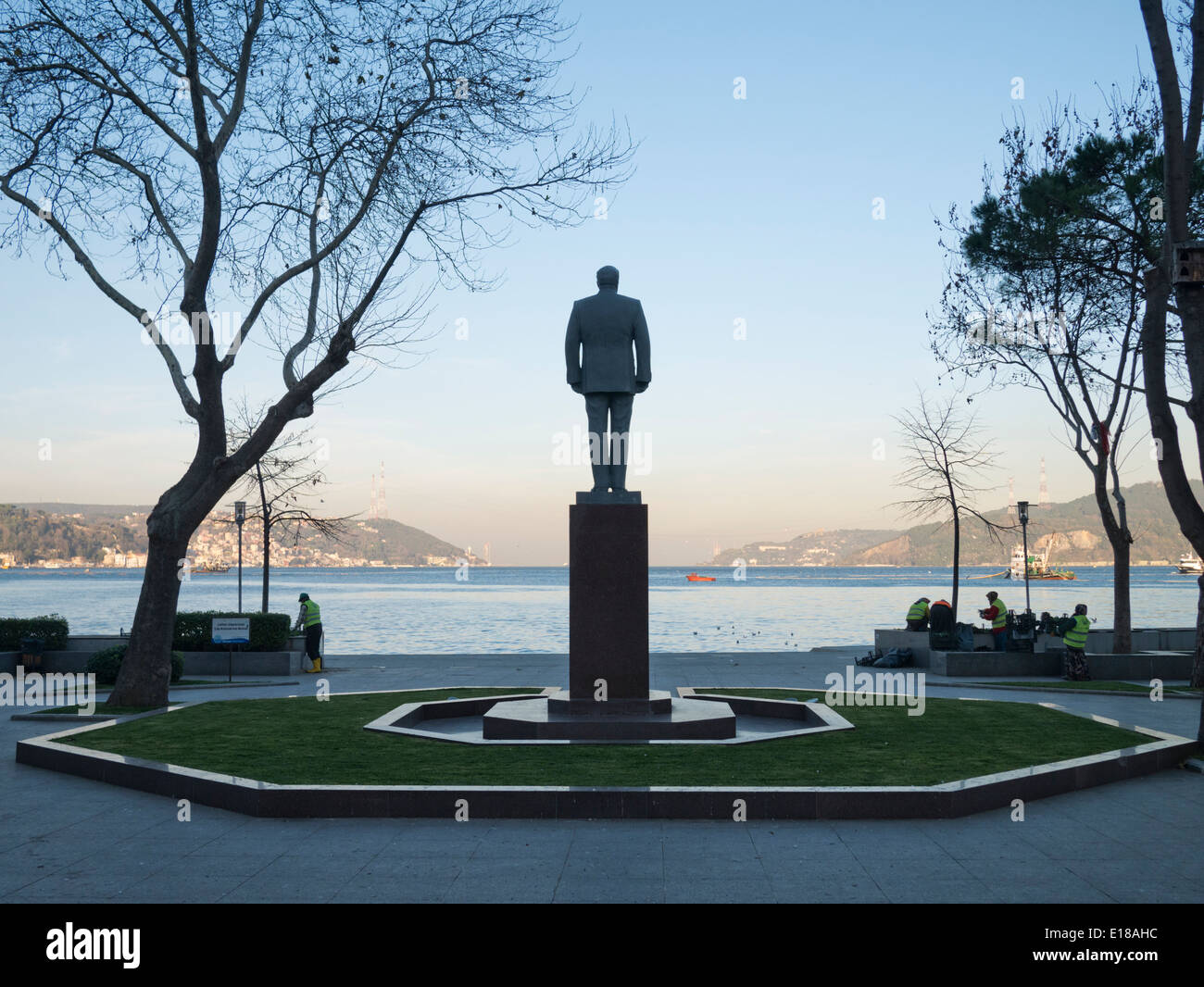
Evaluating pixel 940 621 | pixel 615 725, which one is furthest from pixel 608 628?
pixel 940 621

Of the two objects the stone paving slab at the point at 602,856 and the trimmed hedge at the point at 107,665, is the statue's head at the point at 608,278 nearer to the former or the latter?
the stone paving slab at the point at 602,856

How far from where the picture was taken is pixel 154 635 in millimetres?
15109

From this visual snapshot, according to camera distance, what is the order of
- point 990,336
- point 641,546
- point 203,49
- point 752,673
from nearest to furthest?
point 641,546 → point 203,49 → point 752,673 → point 990,336

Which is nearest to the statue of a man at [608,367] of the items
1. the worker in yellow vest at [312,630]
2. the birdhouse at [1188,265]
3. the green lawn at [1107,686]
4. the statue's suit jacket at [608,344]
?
the statue's suit jacket at [608,344]

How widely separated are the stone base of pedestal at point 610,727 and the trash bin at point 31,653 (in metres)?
14.9

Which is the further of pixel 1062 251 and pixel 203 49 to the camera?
pixel 1062 251

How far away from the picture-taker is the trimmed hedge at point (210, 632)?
78.3 ft

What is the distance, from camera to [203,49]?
14.7 meters

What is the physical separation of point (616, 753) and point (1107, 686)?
Answer: 12.8 m

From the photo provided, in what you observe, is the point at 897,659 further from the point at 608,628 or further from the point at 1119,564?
the point at 608,628

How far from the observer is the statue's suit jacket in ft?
42.2

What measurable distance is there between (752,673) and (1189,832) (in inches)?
596
